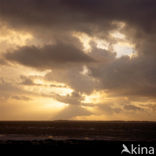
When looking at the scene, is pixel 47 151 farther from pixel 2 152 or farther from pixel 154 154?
pixel 154 154

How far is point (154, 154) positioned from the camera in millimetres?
35656

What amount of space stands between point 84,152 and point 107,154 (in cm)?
A: 354

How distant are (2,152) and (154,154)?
72.0 feet

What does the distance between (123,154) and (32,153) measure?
13246mm

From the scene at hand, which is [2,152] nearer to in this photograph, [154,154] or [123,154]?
[123,154]

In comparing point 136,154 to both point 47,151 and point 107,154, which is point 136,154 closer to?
point 107,154

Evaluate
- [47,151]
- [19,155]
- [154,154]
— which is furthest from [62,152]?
[154,154]

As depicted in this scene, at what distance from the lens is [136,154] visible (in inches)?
1419

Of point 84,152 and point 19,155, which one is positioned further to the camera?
point 84,152

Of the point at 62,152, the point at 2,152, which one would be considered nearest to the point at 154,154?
the point at 62,152

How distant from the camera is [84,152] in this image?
37.6 metres

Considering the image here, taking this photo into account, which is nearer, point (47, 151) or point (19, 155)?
point (19, 155)

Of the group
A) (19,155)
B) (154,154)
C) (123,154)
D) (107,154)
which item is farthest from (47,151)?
(154,154)

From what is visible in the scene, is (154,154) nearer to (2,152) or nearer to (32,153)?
(32,153)
